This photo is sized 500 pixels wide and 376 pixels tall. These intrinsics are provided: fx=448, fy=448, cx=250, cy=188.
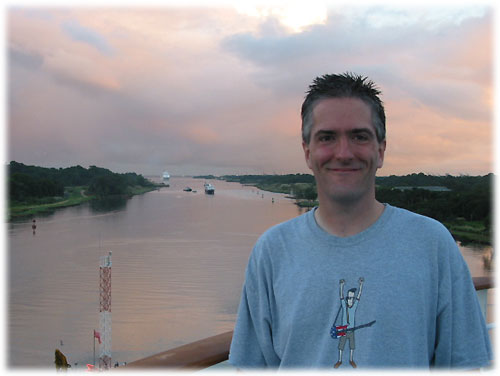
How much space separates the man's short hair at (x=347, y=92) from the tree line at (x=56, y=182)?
3101 centimetres

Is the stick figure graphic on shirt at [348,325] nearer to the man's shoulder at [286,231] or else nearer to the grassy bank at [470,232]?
the man's shoulder at [286,231]

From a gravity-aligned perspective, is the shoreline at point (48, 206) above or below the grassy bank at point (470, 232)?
above

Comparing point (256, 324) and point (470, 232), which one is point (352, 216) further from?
point (470, 232)

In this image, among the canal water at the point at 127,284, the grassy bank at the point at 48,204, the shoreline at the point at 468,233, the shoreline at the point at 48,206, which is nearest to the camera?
the canal water at the point at 127,284

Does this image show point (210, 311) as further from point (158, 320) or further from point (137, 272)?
point (137, 272)

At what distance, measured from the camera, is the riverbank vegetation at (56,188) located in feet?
102

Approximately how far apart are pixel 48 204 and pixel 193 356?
1446 inches

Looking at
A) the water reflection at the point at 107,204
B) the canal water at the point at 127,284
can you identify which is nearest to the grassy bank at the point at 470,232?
the canal water at the point at 127,284

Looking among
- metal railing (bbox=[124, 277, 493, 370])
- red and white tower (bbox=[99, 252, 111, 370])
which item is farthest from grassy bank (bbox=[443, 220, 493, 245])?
metal railing (bbox=[124, 277, 493, 370])

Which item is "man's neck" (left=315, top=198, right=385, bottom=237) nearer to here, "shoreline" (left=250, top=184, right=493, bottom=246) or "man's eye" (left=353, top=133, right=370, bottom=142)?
"man's eye" (left=353, top=133, right=370, bottom=142)

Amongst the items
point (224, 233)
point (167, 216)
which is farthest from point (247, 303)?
point (167, 216)

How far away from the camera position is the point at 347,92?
70 centimetres

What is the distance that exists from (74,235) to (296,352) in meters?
23.9

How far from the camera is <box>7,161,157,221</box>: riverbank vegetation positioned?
31.2 meters
